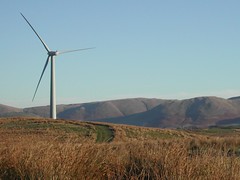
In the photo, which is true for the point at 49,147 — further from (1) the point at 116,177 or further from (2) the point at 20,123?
(2) the point at 20,123

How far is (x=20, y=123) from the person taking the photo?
78.8 meters

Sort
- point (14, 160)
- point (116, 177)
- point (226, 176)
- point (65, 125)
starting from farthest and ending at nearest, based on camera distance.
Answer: point (65, 125) < point (14, 160) < point (116, 177) < point (226, 176)

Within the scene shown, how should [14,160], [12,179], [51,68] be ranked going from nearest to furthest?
[12,179], [14,160], [51,68]

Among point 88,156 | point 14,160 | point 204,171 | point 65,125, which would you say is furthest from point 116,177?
point 65,125

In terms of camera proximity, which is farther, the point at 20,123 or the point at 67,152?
the point at 20,123

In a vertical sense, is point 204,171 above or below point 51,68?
below

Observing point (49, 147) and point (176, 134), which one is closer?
point (49, 147)

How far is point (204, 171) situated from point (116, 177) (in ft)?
6.18

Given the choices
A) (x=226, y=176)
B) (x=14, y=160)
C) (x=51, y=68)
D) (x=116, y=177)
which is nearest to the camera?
(x=226, y=176)

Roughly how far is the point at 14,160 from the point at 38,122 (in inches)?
2681

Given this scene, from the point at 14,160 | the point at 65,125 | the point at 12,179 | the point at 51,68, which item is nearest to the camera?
the point at 12,179

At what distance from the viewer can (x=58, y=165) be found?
991 cm

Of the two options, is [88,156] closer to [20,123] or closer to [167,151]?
[167,151]

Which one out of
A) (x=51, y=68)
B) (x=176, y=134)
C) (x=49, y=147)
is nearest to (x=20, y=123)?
(x=51, y=68)
